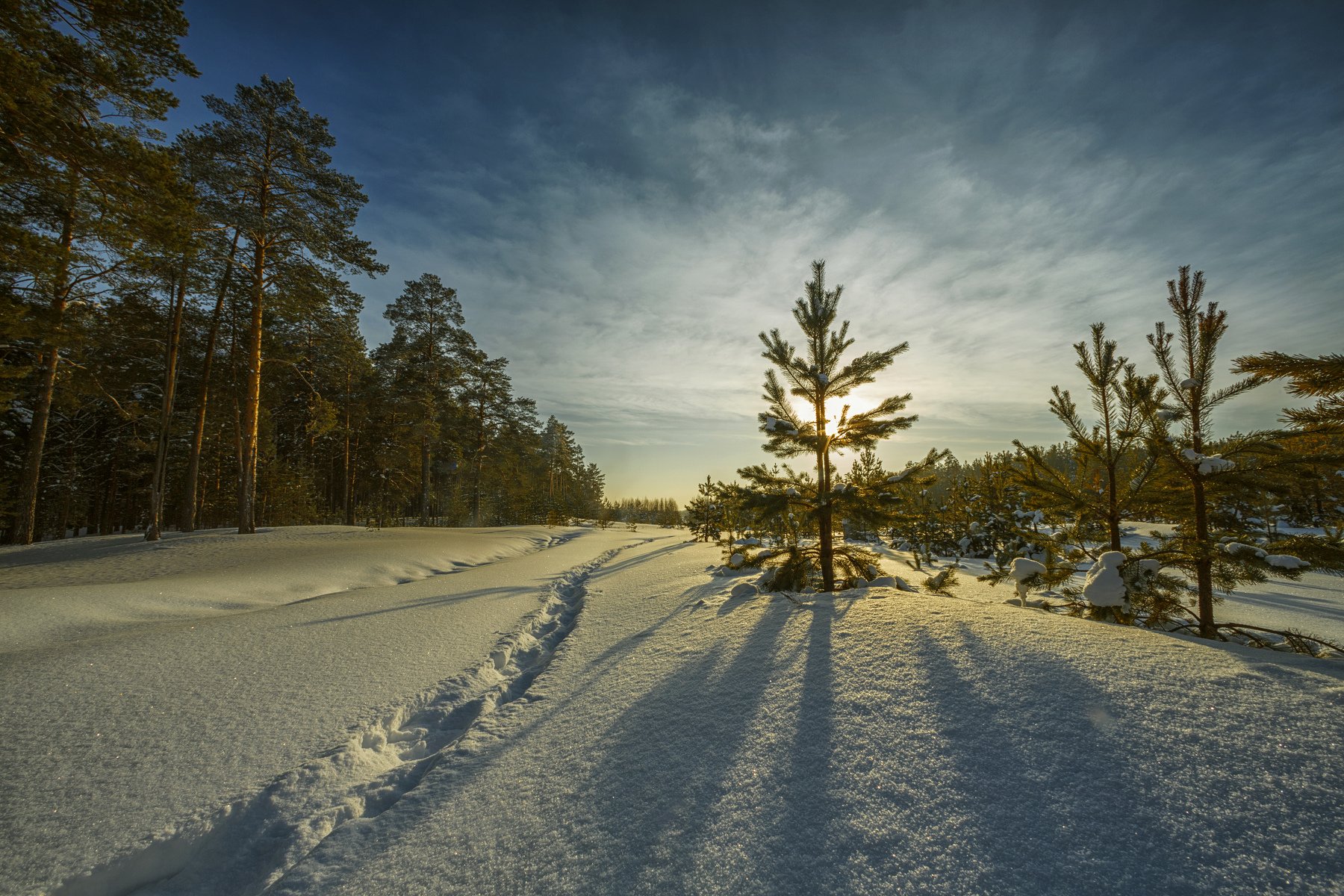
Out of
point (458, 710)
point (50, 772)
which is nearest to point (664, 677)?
point (458, 710)

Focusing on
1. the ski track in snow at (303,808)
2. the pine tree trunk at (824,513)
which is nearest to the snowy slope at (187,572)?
the ski track in snow at (303,808)

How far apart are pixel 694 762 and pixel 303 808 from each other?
6.18 ft

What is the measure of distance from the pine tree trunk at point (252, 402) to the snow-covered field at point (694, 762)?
8.89 metres

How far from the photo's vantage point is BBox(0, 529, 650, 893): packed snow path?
1.83 metres

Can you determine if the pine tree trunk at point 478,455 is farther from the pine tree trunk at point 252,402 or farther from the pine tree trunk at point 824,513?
the pine tree trunk at point 824,513

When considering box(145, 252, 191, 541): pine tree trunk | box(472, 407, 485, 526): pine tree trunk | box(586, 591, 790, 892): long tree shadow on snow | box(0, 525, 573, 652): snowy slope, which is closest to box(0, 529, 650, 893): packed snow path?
box(0, 525, 573, 652): snowy slope

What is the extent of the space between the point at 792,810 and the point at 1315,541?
4409 millimetres

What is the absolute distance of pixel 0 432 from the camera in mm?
18484

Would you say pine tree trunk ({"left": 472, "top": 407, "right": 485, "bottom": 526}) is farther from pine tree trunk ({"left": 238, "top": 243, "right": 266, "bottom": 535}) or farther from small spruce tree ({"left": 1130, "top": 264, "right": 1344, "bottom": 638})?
small spruce tree ({"left": 1130, "top": 264, "right": 1344, "bottom": 638})

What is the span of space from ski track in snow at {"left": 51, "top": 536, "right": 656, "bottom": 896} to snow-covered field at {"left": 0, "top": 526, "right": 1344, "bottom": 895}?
0.01 metres

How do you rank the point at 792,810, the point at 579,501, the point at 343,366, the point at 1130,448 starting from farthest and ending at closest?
the point at 579,501
the point at 343,366
the point at 1130,448
the point at 792,810

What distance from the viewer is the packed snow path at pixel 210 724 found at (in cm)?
183

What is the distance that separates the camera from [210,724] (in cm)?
267

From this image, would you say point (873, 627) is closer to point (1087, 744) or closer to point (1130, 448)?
point (1087, 744)
